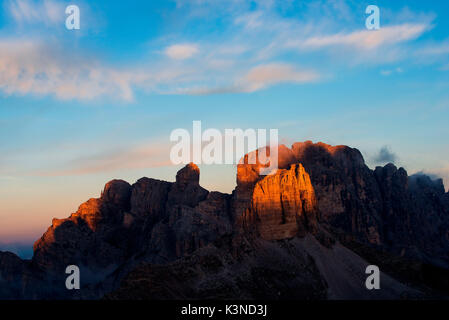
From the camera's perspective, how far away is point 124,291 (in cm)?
18325
